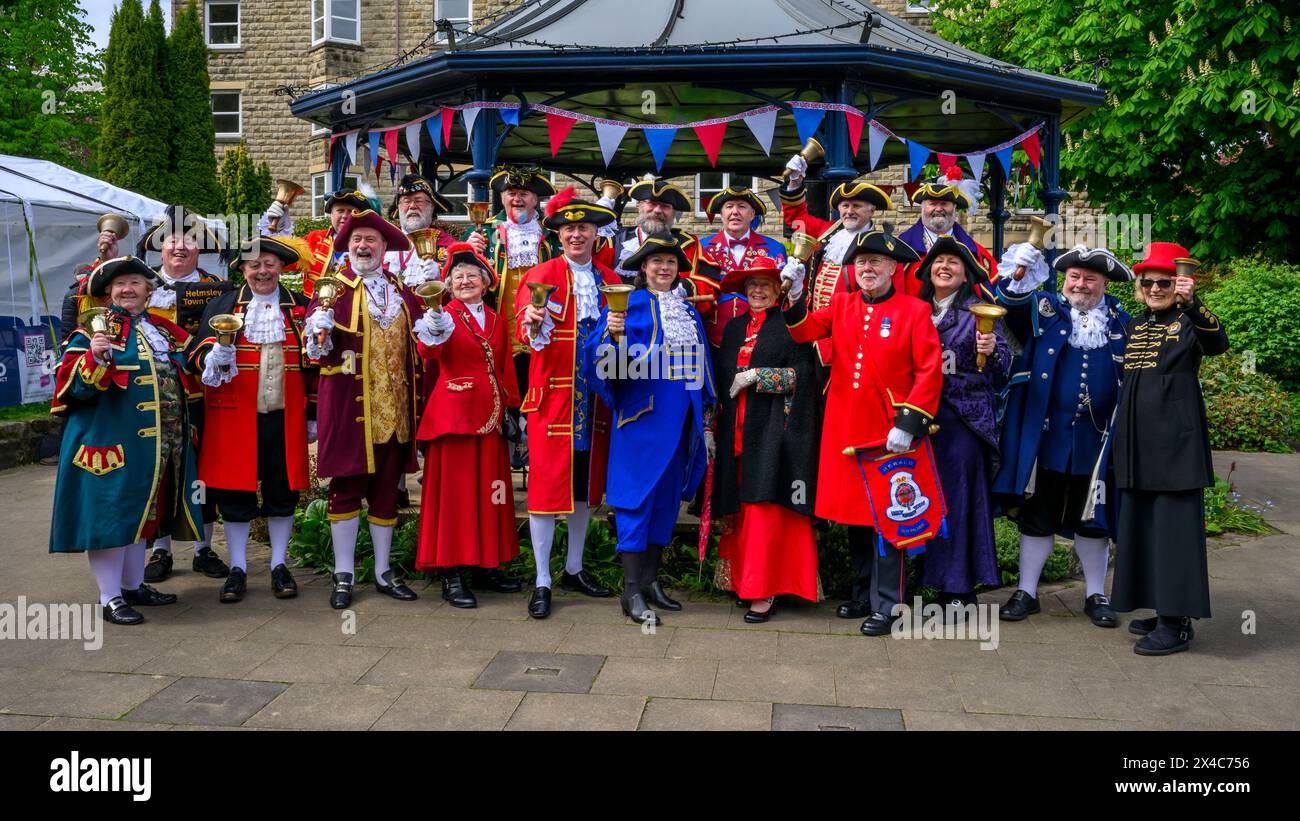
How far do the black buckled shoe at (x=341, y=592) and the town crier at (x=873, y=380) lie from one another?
2.80m

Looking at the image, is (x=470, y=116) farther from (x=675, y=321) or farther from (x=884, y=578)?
(x=884, y=578)

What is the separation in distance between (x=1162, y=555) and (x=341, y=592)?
179 inches

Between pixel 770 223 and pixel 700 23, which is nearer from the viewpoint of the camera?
pixel 700 23

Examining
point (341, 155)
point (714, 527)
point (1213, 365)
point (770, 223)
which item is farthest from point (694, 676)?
point (770, 223)

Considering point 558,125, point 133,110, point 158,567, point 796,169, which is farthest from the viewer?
point 133,110

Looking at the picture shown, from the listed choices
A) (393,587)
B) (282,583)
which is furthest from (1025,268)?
(282,583)

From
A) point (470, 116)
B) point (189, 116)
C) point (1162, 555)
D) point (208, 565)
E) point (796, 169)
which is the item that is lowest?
point (208, 565)

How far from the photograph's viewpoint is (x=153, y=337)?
5.98 meters

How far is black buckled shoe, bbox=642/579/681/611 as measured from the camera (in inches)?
241

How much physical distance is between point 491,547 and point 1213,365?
11.5m

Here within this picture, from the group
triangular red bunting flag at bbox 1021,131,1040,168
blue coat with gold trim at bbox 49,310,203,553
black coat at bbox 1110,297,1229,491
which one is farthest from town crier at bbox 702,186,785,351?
triangular red bunting flag at bbox 1021,131,1040,168

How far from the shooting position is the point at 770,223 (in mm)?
22672

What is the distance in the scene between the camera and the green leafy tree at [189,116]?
23.5 meters
